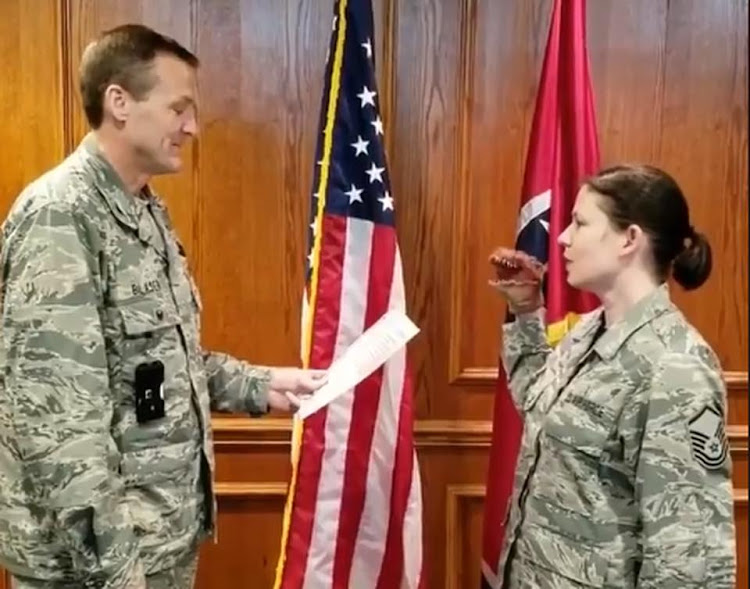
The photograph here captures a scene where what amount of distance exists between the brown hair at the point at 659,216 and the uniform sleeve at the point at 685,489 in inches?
8.6

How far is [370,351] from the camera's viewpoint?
7.48ft

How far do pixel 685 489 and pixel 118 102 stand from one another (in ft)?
3.79

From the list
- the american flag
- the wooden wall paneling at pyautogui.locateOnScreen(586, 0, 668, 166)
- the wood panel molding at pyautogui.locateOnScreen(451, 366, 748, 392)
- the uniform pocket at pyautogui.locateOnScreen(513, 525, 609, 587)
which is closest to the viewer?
the uniform pocket at pyautogui.locateOnScreen(513, 525, 609, 587)

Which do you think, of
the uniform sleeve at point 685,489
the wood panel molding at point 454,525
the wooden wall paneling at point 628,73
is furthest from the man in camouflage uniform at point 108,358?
the wooden wall paneling at point 628,73

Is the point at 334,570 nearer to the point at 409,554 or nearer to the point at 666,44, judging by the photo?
the point at 409,554

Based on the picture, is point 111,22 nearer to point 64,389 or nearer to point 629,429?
point 64,389

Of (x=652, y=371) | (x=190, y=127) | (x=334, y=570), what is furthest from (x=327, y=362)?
(x=652, y=371)

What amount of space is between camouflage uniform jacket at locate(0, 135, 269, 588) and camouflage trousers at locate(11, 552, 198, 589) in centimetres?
2

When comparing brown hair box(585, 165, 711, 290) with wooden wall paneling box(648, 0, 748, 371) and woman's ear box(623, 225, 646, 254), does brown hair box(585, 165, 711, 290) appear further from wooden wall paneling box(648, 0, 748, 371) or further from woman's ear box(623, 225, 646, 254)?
wooden wall paneling box(648, 0, 748, 371)

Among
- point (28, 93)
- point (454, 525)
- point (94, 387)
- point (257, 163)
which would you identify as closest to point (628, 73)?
point (257, 163)

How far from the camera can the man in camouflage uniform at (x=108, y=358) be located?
64.5 inches

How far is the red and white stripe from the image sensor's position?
91.4 inches

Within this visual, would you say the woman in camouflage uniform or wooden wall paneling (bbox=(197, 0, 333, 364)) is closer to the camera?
the woman in camouflage uniform

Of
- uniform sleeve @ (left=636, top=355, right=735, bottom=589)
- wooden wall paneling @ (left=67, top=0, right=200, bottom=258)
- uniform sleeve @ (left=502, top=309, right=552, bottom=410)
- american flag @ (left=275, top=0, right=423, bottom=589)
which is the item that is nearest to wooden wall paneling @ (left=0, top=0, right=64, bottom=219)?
wooden wall paneling @ (left=67, top=0, right=200, bottom=258)
